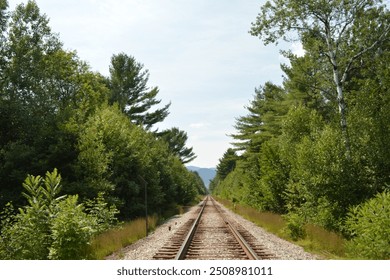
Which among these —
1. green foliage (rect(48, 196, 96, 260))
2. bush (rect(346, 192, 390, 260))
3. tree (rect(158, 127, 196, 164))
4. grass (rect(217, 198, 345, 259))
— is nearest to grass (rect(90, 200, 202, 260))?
green foliage (rect(48, 196, 96, 260))

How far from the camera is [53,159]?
58.6 feet

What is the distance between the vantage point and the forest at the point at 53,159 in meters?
9.84

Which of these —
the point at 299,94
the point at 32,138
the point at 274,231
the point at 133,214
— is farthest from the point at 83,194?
the point at 299,94

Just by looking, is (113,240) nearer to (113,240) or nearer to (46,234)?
(113,240)

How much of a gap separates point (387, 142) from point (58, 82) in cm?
2798

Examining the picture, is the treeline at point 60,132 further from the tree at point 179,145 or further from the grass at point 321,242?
the tree at point 179,145

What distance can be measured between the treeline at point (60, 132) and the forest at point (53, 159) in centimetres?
5

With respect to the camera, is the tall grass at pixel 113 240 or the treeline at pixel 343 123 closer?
the tall grass at pixel 113 240

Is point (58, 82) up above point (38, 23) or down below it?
below

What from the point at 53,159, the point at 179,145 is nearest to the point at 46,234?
the point at 53,159

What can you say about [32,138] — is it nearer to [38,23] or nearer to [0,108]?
[0,108]

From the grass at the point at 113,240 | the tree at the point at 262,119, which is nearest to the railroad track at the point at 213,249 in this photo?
the grass at the point at 113,240
